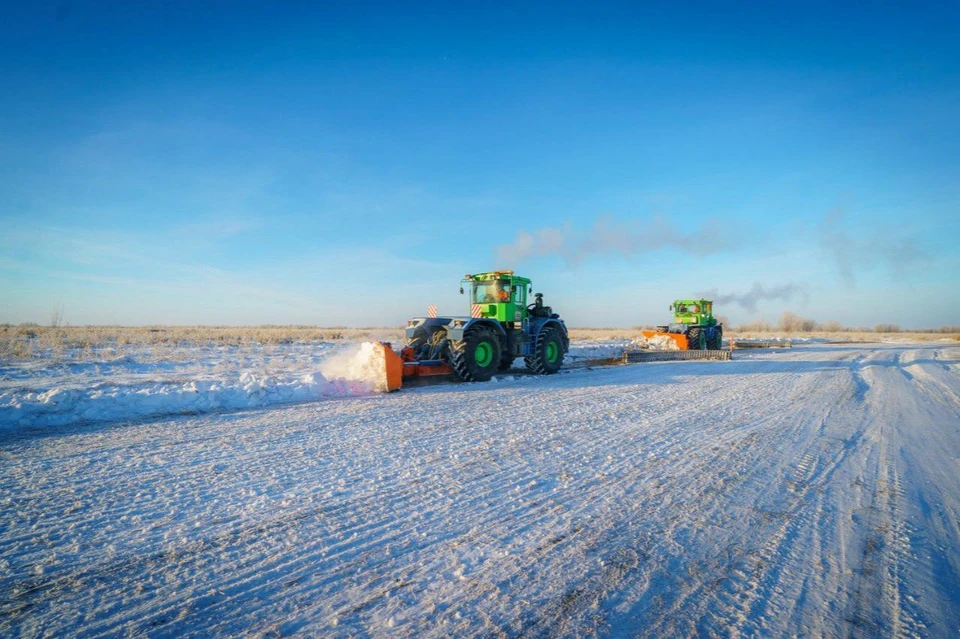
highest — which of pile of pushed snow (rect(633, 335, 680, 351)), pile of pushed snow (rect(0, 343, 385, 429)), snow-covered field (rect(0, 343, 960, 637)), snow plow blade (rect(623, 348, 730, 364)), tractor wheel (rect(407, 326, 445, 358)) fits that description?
tractor wheel (rect(407, 326, 445, 358))

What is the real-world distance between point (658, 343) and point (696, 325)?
100 inches

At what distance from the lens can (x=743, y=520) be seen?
11.1 feet

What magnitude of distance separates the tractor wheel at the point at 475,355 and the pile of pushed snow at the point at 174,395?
77.0 inches

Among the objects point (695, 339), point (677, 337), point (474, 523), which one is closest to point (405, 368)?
point (474, 523)

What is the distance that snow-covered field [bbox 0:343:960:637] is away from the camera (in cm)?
230

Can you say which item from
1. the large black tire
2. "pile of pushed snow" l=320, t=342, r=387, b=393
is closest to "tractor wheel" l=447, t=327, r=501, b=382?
"pile of pushed snow" l=320, t=342, r=387, b=393

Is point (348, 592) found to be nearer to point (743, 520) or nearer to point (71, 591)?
point (71, 591)

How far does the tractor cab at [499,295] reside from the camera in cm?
1245

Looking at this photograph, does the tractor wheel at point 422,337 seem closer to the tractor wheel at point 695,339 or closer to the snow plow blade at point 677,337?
the snow plow blade at point 677,337

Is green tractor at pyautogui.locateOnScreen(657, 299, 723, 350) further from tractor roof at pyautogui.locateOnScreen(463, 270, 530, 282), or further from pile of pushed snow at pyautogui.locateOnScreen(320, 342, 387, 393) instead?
pile of pushed snow at pyautogui.locateOnScreen(320, 342, 387, 393)

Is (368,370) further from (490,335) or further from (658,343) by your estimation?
(658,343)

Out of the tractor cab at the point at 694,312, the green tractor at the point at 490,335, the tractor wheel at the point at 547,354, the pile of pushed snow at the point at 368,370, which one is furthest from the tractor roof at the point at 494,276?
the tractor cab at the point at 694,312

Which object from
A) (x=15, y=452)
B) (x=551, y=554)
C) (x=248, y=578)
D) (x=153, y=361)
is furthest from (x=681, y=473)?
(x=153, y=361)

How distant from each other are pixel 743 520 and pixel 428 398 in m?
5.92
